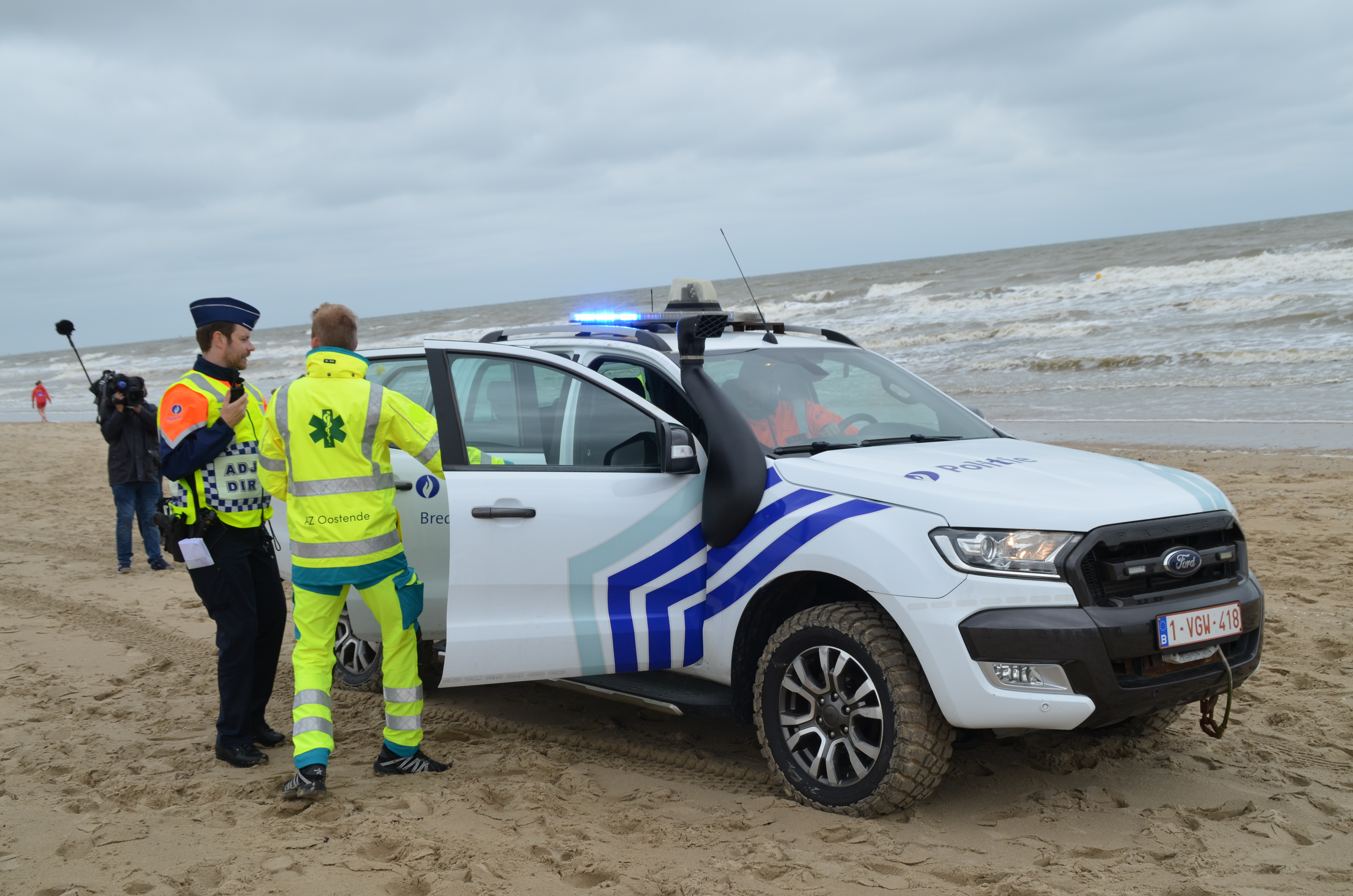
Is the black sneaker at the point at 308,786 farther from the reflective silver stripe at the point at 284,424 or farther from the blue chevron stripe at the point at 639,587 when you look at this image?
the blue chevron stripe at the point at 639,587

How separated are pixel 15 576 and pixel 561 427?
664cm

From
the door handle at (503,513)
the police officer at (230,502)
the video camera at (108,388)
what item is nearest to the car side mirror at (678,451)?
the door handle at (503,513)

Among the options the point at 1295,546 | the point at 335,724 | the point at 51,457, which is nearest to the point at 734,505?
the point at 335,724

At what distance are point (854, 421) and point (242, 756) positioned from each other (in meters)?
2.98

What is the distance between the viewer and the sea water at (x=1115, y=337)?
47.6ft

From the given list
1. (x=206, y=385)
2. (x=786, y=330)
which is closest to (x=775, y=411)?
(x=786, y=330)

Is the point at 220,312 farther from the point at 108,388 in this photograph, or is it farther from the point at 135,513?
the point at 135,513

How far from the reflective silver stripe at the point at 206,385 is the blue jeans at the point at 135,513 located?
5.22 metres

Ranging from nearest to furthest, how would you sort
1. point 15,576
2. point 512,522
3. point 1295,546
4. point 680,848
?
point 680,848 → point 512,522 → point 1295,546 → point 15,576

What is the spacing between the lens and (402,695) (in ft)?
13.7

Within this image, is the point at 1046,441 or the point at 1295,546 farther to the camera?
Result: the point at 1046,441

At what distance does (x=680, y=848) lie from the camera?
3.47 meters

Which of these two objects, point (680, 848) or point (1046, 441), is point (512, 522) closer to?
point (680, 848)

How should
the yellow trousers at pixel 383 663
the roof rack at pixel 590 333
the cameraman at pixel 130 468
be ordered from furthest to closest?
the cameraman at pixel 130 468 < the roof rack at pixel 590 333 < the yellow trousers at pixel 383 663
